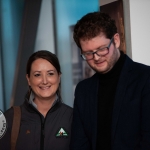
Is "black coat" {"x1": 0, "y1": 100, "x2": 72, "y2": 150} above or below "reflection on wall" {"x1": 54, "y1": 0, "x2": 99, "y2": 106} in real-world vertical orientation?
below

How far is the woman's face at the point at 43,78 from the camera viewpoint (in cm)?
193

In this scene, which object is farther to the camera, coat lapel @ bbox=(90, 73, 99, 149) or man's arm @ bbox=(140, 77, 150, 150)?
coat lapel @ bbox=(90, 73, 99, 149)

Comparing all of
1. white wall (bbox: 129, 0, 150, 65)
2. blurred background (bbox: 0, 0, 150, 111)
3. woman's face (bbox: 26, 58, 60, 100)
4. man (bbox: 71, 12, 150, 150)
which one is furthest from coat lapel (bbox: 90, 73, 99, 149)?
blurred background (bbox: 0, 0, 150, 111)

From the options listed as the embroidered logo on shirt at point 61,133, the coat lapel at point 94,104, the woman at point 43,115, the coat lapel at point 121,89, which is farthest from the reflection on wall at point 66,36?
the coat lapel at point 121,89

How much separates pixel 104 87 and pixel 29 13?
175 cm

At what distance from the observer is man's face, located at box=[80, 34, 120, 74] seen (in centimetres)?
133

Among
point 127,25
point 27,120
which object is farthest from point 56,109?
point 127,25

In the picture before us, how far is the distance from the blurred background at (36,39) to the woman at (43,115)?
868 millimetres

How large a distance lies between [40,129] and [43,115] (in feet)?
0.37

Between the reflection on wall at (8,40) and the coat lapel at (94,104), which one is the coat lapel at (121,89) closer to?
the coat lapel at (94,104)

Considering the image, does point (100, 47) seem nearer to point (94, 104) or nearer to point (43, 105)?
point (94, 104)

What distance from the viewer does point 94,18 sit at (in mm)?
1397

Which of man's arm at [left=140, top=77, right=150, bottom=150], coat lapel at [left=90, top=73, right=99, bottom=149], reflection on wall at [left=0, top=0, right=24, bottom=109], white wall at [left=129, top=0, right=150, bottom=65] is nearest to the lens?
man's arm at [left=140, top=77, right=150, bottom=150]

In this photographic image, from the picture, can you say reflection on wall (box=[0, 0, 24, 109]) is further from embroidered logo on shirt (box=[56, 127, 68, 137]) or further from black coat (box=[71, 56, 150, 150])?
black coat (box=[71, 56, 150, 150])
